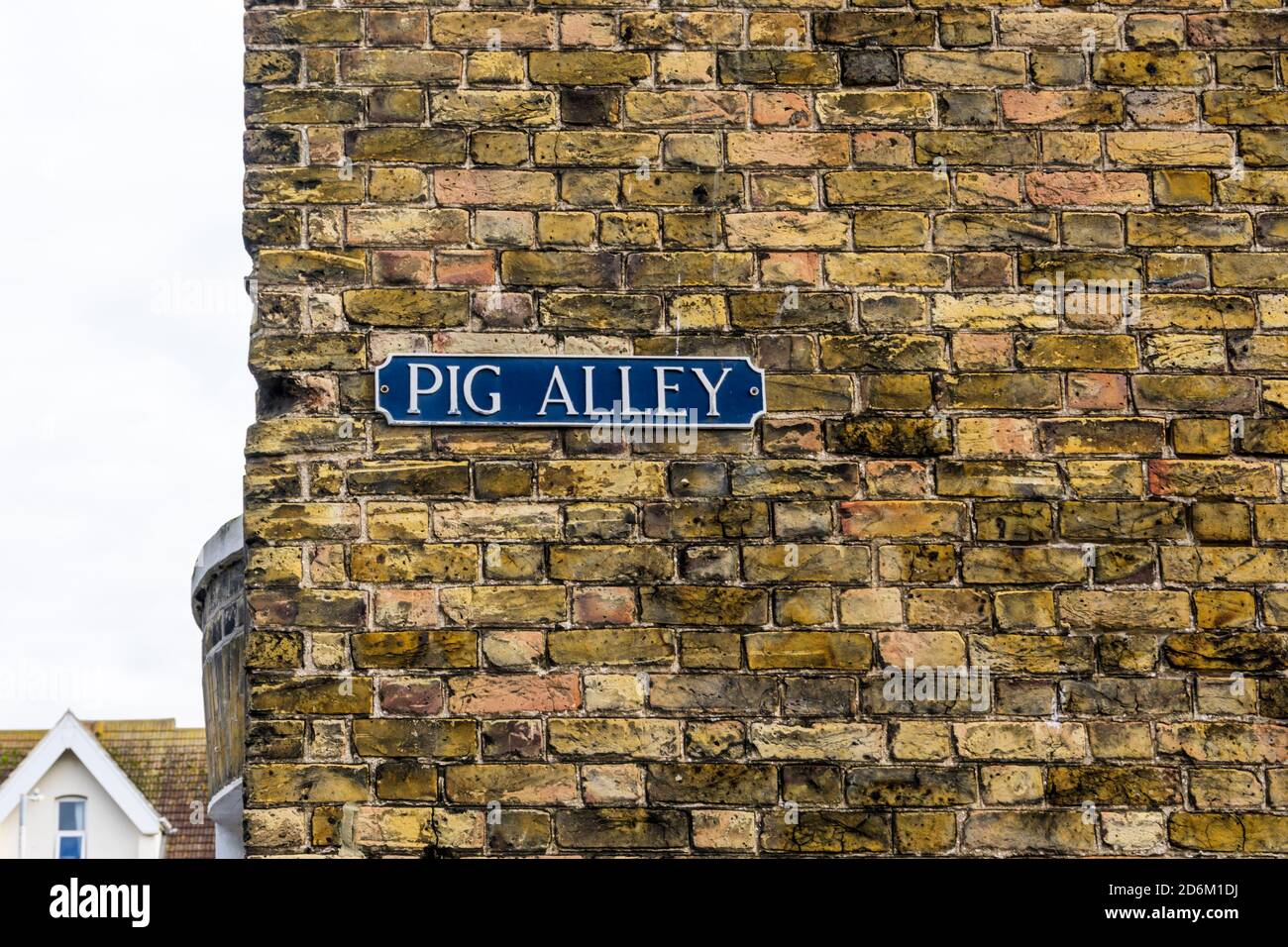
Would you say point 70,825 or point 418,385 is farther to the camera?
point 70,825

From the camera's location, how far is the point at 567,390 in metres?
3.55

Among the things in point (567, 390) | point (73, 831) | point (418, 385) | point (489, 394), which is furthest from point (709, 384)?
point (73, 831)

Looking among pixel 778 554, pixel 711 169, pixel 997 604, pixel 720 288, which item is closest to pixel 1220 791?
pixel 997 604

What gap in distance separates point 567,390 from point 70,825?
1630 cm

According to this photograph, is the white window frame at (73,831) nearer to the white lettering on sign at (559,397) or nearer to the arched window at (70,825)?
Answer: the arched window at (70,825)

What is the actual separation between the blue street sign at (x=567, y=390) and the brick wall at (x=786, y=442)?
0.15 feet

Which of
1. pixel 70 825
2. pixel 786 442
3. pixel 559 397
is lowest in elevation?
pixel 786 442

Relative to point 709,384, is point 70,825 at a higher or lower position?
higher

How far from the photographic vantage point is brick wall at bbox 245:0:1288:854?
11.2 feet

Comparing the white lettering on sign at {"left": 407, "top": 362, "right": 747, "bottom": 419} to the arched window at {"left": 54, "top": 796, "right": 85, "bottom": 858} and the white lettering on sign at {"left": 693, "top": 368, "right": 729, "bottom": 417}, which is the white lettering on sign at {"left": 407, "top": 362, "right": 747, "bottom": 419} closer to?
the white lettering on sign at {"left": 693, "top": 368, "right": 729, "bottom": 417}

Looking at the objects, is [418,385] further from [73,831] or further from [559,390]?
[73,831]

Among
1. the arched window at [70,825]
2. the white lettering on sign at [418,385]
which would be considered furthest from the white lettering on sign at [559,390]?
the arched window at [70,825]

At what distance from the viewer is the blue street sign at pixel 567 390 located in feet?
11.6
